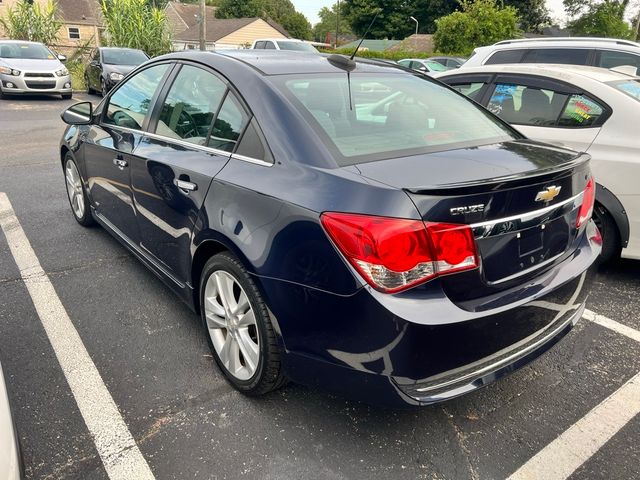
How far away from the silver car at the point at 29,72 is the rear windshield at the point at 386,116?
44.0ft

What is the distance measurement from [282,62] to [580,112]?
247cm

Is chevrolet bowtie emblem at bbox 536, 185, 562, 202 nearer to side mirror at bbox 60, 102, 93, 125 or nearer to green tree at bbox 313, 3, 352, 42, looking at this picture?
side mirror at bbox 60, 102, 93, 125

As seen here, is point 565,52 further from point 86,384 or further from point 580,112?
point 86,384

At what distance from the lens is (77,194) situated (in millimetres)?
4645

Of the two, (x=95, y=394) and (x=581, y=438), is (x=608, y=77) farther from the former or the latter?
(x=95, y=394)

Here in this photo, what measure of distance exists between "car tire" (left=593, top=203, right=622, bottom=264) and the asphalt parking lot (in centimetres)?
45

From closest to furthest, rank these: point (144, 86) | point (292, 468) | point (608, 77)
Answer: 1. point (292, 468)
2. point (144, 86)
3. point (608, 77)

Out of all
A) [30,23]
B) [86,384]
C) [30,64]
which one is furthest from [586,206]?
[30,23]

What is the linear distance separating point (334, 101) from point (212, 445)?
1.69 metres

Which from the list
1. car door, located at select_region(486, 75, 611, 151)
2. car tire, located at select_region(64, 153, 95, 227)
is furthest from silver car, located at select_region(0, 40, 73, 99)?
car door, located at select_region(486, 75, 611, 151)

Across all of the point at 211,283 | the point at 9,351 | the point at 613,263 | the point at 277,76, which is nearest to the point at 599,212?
the point at 613,263

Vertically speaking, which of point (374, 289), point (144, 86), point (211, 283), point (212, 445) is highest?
point (144, 86)

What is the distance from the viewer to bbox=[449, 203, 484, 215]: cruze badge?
1.81m

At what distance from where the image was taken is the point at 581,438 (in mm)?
2305
